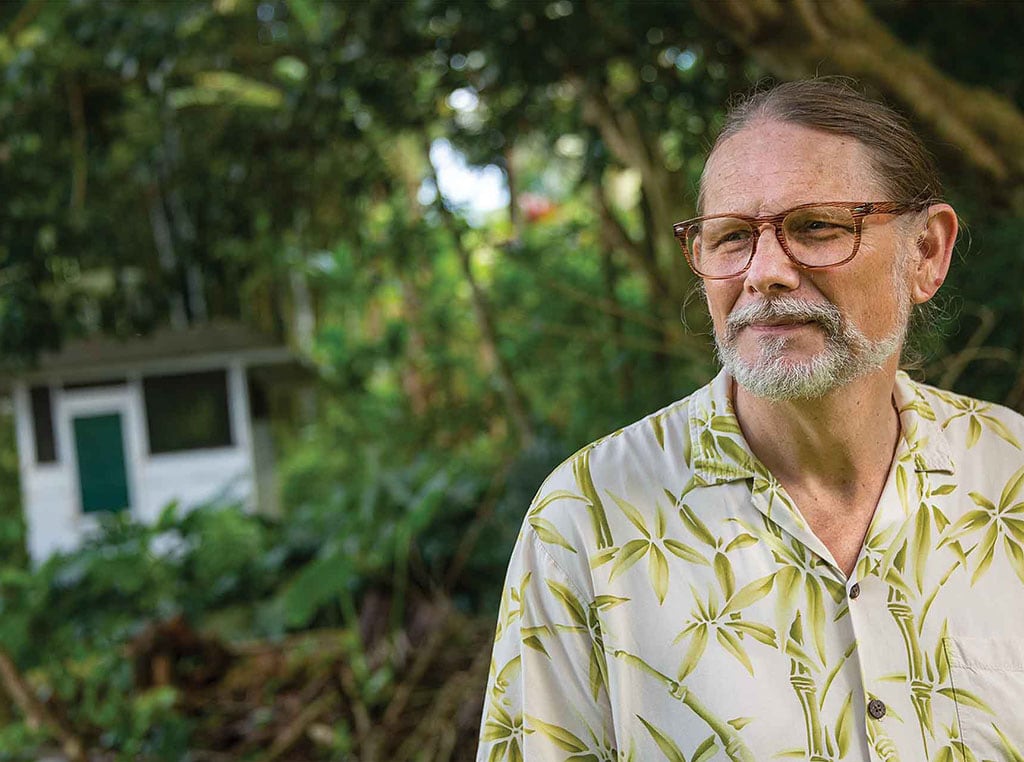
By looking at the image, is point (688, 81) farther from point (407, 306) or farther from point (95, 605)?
point (407, 306)

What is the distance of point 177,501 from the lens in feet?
14.6

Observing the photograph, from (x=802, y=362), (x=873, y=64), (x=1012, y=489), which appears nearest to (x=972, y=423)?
(x=1012, y=489)

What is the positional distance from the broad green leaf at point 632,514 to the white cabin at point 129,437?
7889mm

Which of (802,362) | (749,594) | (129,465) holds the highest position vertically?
(802,362)

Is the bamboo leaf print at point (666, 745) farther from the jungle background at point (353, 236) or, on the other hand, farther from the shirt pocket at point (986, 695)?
the jungle background at point (353, 236)

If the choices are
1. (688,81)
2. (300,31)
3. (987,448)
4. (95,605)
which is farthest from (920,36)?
(95,605)

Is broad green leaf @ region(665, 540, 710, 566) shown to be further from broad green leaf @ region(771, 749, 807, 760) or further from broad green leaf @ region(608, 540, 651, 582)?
broad green leaf @ region(771, 749, 807, 760)

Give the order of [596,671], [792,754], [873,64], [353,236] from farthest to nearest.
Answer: [353,236]
[873,64]
[596,671]
[792,754]

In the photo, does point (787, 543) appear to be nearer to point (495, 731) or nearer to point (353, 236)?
Answer: point (495, 731)

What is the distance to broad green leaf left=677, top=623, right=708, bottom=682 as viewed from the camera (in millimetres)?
1480

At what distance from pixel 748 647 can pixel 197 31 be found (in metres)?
2.99

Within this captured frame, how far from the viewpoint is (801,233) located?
1508 millimetres

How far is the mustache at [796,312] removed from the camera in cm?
152

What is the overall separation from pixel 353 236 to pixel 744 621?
14.2ft
